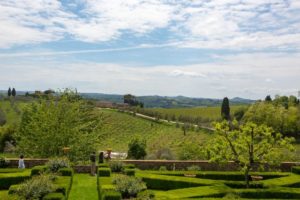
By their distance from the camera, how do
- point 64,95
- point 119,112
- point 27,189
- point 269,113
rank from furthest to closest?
point 119,112 → point 269,113 → point 64,95 → point 27,189

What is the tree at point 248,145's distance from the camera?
22.0 m

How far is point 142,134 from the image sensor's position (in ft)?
247

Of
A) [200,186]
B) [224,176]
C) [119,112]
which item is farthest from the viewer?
[119,112]

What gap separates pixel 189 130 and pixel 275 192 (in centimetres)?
5420

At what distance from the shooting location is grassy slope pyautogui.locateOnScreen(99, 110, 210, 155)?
209ft

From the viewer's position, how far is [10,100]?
103812 millimetres

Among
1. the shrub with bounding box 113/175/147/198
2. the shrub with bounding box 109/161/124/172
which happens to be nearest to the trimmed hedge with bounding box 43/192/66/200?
the shrub with bounding box 113/175/147/198

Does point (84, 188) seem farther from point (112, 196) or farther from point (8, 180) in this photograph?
point (112, 196)

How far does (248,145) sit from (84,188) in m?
8.68

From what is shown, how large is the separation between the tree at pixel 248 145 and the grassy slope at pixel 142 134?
113 ft

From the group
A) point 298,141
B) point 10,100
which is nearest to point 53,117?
point 298,141

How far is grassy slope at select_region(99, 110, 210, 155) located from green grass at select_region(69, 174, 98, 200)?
3271 cm

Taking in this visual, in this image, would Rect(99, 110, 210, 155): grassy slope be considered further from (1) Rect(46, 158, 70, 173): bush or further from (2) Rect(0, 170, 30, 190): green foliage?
(2) Rect(0, 170, 30, 190): green foliage

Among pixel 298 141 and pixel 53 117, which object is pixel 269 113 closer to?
pixel 298 141
